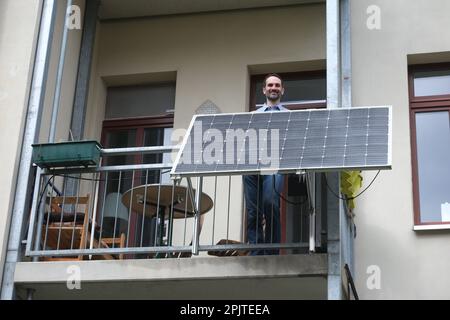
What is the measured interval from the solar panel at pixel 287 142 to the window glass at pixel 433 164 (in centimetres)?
246

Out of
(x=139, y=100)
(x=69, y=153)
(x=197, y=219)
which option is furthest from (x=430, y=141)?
(x=69, y=153)

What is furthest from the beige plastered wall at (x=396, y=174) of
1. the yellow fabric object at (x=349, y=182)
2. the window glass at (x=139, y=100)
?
the window glass at (x=139, y=100)

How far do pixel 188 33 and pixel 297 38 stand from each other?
1.41 meters

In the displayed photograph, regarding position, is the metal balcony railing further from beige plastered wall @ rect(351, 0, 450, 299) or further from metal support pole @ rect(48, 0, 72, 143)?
beige plastered wall @ rect(351, 0, 450, 299)

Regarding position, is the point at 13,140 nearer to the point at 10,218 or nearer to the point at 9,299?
the point at 10,218

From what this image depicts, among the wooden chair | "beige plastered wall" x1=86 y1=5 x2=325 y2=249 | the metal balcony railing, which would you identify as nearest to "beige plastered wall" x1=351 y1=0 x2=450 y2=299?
"beige plastered wall" x1=86 y1=5 x2=325 y2=249

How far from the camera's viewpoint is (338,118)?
828cm

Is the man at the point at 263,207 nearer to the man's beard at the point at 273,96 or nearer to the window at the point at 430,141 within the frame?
the man's beard at the point at 273,96

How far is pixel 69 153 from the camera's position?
923 cm

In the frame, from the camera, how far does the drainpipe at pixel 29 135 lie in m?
9.15

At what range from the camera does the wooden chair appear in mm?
9414

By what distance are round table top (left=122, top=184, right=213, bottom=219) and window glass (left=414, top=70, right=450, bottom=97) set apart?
3232 millimetres

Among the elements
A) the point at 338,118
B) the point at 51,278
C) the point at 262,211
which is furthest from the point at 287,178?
the point at 51,278

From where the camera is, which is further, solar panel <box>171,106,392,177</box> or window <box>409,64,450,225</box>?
window <box>409,64,450,225</box>
